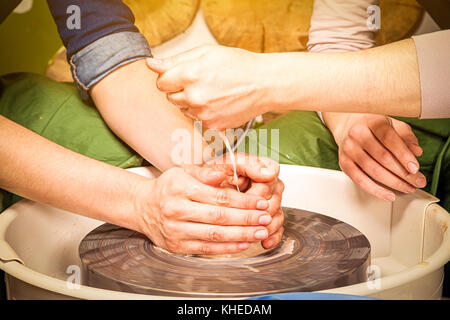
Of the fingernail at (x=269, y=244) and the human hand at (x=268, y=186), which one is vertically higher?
the human hand at (x=268, y=186)

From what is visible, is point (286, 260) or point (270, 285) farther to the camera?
→ point (286, 260)

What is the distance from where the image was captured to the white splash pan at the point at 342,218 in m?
0.67

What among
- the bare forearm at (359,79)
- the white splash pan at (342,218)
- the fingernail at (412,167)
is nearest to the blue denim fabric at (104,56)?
the white splash pan at (342,218)

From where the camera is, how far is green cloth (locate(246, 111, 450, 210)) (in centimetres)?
116

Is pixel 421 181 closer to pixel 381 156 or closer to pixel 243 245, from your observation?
pixel 381 156

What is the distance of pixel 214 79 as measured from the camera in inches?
30.6

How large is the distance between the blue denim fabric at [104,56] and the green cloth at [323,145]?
1.40ft

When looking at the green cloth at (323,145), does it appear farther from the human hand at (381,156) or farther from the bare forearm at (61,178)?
the bare forearm at (61,178)

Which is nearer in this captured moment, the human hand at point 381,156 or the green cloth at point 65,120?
the human hand at point 381,156

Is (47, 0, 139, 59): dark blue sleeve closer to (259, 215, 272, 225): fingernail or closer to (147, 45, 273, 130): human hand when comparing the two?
(147, 45, 273, 130): human hand

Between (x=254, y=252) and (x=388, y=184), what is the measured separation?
339mm

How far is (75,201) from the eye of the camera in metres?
0.88
